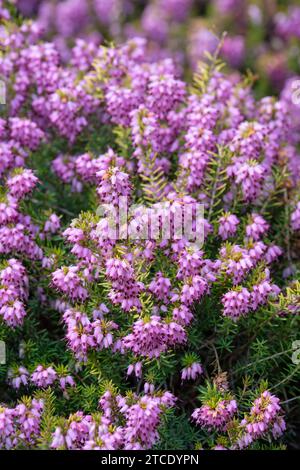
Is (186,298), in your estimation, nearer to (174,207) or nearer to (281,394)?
(174,207)

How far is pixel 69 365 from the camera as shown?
175 inches

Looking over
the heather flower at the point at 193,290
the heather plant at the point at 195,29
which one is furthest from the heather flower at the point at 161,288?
the heather plant at the point at 195,29

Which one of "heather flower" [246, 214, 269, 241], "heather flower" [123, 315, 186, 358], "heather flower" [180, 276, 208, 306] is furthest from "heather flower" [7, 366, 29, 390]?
"heather flower" [246, 214, 269, 241]

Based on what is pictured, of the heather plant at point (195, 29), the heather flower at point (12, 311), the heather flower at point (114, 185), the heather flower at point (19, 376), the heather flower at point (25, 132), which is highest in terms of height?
the heather plant at point (195, 29)

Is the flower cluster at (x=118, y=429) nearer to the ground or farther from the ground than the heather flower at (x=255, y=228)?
nearer to the ground

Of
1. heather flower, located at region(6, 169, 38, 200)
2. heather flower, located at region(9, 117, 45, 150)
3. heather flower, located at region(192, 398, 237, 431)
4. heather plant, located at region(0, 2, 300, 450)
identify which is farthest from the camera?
heather flower, located at region(9, 117, 45, 150)

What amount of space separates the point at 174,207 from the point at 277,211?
5.41 ft

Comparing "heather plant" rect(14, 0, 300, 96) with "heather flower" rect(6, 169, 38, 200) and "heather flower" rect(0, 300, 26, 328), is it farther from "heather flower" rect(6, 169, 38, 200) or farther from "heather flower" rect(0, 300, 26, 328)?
"heather flower" rect(0, 300, 26, 328)

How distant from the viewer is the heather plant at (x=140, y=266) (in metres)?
3.89

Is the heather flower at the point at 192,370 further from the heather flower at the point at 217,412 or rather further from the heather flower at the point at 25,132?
the heather flower at the point at 25,132

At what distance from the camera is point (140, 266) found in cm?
397

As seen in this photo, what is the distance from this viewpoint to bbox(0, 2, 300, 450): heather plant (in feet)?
12.8

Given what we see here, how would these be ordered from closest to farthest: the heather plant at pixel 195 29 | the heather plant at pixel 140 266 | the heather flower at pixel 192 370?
the heather plant at pixel 140 266, the heather flower at pixel 192 370, the heather plant at pixel 195 29

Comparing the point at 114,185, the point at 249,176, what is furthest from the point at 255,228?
the point at 114,185
